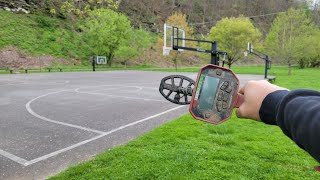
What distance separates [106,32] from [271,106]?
39601mm

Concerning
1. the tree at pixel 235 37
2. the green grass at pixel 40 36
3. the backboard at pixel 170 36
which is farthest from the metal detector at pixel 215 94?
the green grass at pixel 40 36

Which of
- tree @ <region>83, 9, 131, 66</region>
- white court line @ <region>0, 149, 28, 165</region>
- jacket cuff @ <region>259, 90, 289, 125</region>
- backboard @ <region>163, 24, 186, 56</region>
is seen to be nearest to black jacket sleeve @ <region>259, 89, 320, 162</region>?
jacket cuff @ <region>259, 90, 289, 125</region>

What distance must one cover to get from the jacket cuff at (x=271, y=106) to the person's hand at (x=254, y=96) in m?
0.02

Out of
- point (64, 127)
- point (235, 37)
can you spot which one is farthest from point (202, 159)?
point (235, 37)

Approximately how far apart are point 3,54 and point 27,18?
10375mm

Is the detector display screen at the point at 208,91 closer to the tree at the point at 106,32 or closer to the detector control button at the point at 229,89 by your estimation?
the detector control button at the point at 229,89

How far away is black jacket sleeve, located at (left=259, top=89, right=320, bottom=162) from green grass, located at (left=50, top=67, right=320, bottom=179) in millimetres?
3012

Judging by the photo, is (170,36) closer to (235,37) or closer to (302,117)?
(302,117)

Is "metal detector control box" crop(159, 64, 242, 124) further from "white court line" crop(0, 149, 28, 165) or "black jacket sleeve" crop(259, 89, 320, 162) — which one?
"white court line" crop(0, 149, 28, 165)

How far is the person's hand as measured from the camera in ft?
3.48

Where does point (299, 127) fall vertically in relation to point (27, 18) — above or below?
below

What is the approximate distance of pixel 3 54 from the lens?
102 ft

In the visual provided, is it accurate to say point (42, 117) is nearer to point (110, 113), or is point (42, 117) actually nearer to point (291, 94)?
point (110, 113)

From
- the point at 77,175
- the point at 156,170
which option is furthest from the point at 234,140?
the point at 77,175
